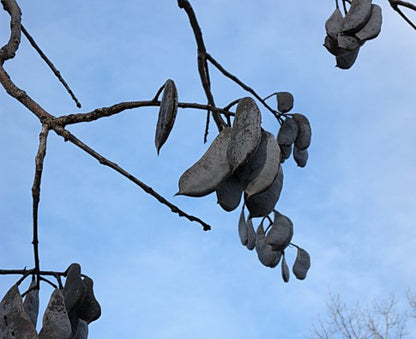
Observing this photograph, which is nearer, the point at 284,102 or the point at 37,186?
the point at 37,186

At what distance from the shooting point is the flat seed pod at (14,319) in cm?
69

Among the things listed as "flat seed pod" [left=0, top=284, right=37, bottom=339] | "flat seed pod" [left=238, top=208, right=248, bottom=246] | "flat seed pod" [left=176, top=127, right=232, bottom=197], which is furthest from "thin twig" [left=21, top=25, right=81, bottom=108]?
"flat seed pod" [left=176, top=127, right=232, bottom=197]

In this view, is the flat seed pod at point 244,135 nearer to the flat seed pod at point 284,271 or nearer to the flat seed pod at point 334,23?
the flat seed pod at point 334,23

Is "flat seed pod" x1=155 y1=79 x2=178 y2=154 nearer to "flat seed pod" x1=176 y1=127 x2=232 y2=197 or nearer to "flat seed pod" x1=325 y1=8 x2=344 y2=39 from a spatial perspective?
"flat seed pod" x1=176 y1=127 x2=232 y2=197

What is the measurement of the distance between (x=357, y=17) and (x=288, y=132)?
0.56ft

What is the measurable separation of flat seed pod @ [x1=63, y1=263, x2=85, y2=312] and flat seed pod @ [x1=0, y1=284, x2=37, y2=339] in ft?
0.20

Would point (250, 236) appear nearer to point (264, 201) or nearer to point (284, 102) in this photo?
point (284, 102)

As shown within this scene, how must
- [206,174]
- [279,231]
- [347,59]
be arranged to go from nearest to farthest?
[206,174] < [279,231] < [347,59]

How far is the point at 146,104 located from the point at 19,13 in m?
0.40

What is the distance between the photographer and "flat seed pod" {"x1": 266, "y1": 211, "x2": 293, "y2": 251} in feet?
3.16

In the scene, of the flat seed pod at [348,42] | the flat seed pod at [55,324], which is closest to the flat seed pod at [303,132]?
the flat seed pod at [348,42]

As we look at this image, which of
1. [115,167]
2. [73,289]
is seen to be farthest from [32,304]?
[115,167]

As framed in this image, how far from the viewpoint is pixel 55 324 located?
70 centimetres

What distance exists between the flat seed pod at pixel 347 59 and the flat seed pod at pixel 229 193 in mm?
467
